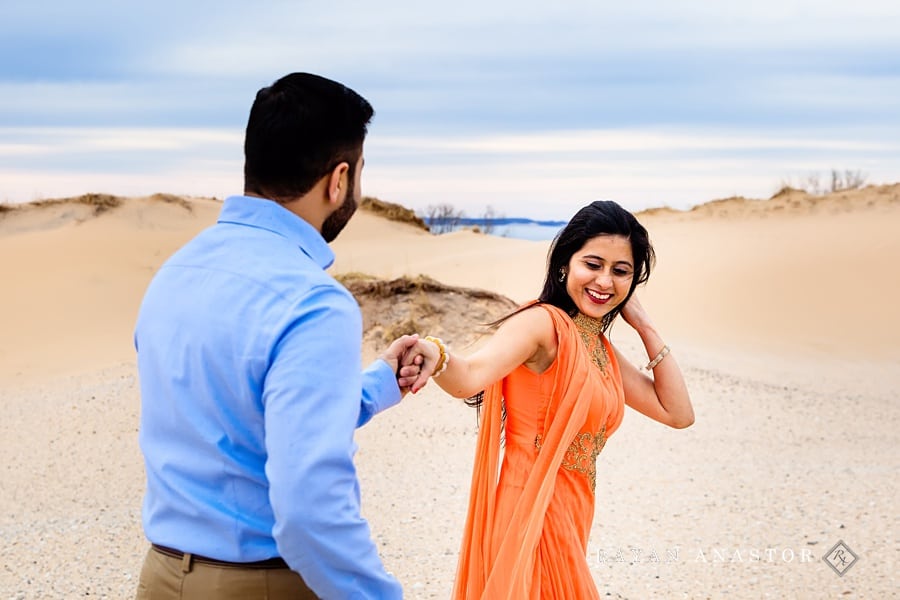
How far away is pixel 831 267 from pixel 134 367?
45.2ft

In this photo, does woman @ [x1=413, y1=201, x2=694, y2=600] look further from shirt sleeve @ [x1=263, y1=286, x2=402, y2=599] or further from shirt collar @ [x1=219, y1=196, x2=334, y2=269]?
shirt sleeve @ [x1=263, y1=286, x2=402, y2=599]

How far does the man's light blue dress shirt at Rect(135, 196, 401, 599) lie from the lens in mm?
1735

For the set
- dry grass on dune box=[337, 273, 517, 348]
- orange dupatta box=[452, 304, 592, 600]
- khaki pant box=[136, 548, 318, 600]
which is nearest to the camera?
khaki pant box=[136, 548, 318, 600]

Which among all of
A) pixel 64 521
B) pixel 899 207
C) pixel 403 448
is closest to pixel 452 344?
pixel 403 448

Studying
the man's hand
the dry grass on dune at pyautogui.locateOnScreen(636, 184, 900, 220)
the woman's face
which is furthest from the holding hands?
the dry grass on dune at pyautogui.locateOnScreen(636, 184, 900, 220)

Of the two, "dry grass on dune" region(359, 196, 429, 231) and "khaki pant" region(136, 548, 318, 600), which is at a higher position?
"khaki pant" region(136, 548, 318, 600)

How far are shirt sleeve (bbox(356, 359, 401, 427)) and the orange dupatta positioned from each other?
3.44ft

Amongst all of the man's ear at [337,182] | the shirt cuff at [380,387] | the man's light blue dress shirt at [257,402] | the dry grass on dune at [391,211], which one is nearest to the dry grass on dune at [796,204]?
the dry grass on dune at [391,211]

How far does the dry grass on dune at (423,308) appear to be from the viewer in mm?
10391

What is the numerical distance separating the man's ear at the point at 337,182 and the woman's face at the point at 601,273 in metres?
1.42

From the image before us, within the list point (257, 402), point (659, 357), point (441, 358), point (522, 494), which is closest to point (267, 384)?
point (257, 402)

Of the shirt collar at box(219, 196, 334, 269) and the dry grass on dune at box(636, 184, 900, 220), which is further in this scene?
the dry grass on dune at box(636, 184, 900, 220)

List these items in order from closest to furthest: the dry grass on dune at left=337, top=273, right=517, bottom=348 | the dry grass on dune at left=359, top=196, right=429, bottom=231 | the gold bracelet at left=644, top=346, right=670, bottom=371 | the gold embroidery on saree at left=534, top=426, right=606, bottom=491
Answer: the gold embroidery on saree at left=534, top=426, right=606, bottom=491, the gold bracelet at left=644, top=346, right=670, bottom=371, the dry grass on dune at left=337, top=273, right=517, bottom=348, the dry grass on dune at left=359, top=196, right=429, bottom=231

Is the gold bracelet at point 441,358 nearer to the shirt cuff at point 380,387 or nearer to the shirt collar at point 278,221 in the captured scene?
the shirt cuff at point 380,387
